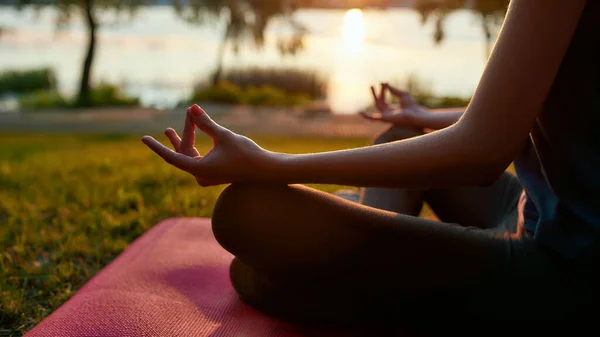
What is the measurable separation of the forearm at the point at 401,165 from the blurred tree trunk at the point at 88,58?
1035cm

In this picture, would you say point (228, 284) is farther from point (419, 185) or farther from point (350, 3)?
point (350, 3)

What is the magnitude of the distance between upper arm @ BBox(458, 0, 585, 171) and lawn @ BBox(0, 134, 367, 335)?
1.40 meters

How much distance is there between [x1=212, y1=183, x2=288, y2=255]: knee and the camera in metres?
1.21

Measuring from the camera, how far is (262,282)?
4.85ft

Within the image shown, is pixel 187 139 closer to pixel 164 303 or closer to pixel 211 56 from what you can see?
pixel 164 303

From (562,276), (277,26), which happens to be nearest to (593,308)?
(562,276)

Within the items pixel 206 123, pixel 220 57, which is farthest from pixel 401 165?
pixel 220 57

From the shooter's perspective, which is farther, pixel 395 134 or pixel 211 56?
pixel 211 56

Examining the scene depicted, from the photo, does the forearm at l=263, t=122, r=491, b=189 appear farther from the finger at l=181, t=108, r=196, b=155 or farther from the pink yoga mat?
the pink yoga mat

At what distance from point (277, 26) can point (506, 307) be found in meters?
11.7

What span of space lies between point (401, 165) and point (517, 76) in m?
0.26

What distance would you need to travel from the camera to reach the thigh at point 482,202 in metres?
1.79

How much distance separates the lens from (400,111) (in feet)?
6.59

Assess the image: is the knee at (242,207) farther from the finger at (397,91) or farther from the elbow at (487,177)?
the finger at (397,91)
